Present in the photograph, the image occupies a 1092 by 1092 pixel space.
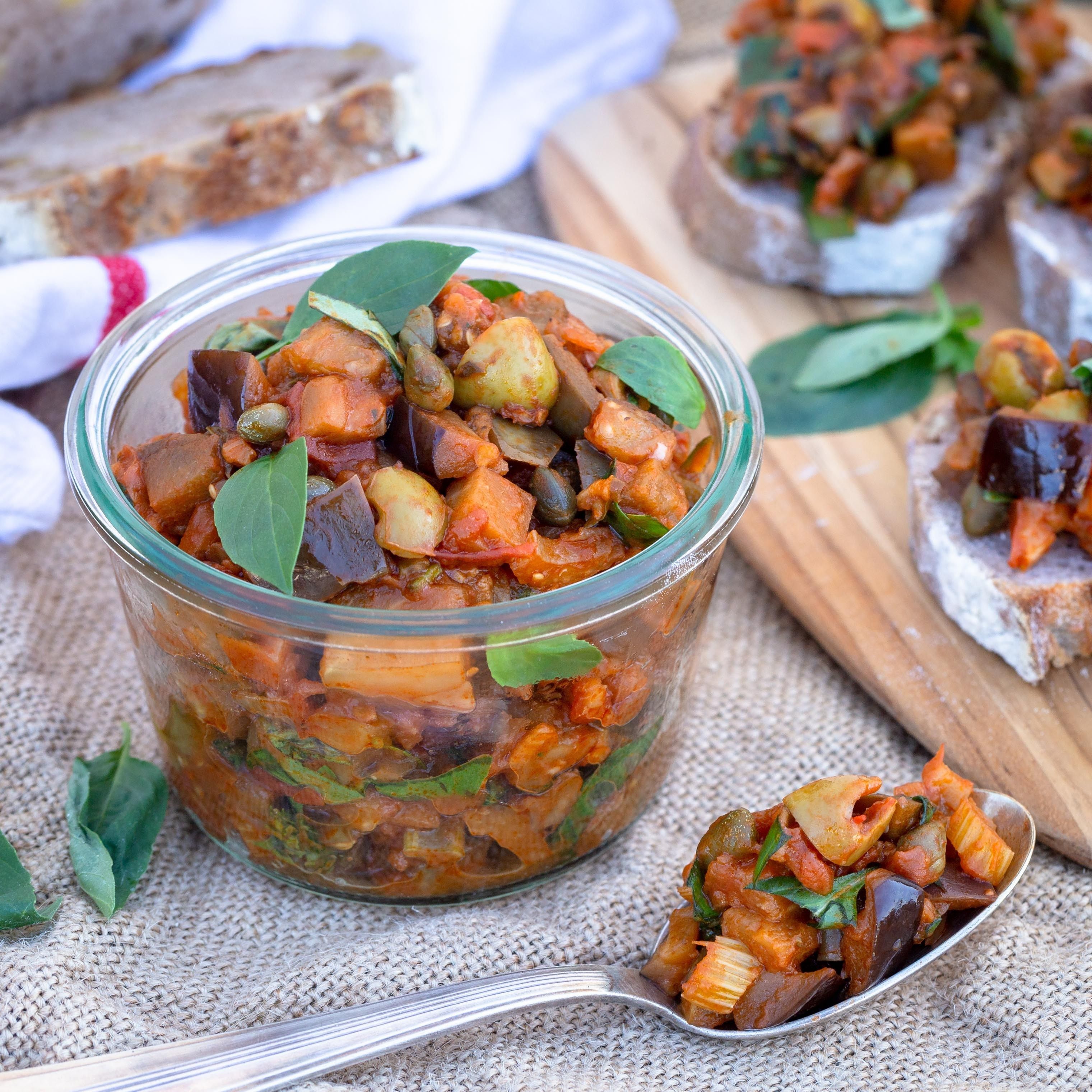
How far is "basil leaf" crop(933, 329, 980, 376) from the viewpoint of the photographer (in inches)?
128

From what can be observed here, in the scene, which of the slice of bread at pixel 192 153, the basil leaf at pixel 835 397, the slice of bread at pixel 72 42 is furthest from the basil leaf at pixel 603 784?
the slice of bread at pixel 72 42

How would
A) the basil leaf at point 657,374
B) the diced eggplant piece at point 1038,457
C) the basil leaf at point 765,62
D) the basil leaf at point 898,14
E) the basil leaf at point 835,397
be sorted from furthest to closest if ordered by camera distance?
the basil leaf at point 765,62
the basil leaf at point 898,14
the basil leaf at point 835,397
the diced eggplant piece at point 1038,457
the basil leaf at point 657,374

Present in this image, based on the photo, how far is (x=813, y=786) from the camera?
1.91 metres

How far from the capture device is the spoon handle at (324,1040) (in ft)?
5.55

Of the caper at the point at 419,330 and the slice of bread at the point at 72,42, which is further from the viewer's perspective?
the slice of bread at the point at 72,42

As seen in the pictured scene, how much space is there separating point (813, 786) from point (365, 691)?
69 centimetres

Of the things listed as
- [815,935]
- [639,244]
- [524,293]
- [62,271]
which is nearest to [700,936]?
[815,935]

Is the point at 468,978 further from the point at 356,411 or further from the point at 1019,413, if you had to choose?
the point at 1019,413

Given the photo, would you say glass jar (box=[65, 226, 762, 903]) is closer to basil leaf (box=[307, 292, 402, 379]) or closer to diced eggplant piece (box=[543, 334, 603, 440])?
diced eggplant piece (box=[543, 334, 603, 440])

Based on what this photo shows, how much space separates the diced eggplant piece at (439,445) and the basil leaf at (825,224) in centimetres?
198

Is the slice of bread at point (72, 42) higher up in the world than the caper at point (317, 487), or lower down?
lower down

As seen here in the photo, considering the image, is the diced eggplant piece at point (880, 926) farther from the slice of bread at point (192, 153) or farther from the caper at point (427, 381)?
the slice of bread at point (192, 153)

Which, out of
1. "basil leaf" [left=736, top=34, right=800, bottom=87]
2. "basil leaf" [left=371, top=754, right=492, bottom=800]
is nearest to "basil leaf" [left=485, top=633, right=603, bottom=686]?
"basil leaf" [left=371, top=754, right=492, bottom=800]

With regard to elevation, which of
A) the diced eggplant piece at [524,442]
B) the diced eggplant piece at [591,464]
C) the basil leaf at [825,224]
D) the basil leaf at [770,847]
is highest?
the diced eggplant piece at [524,442]
